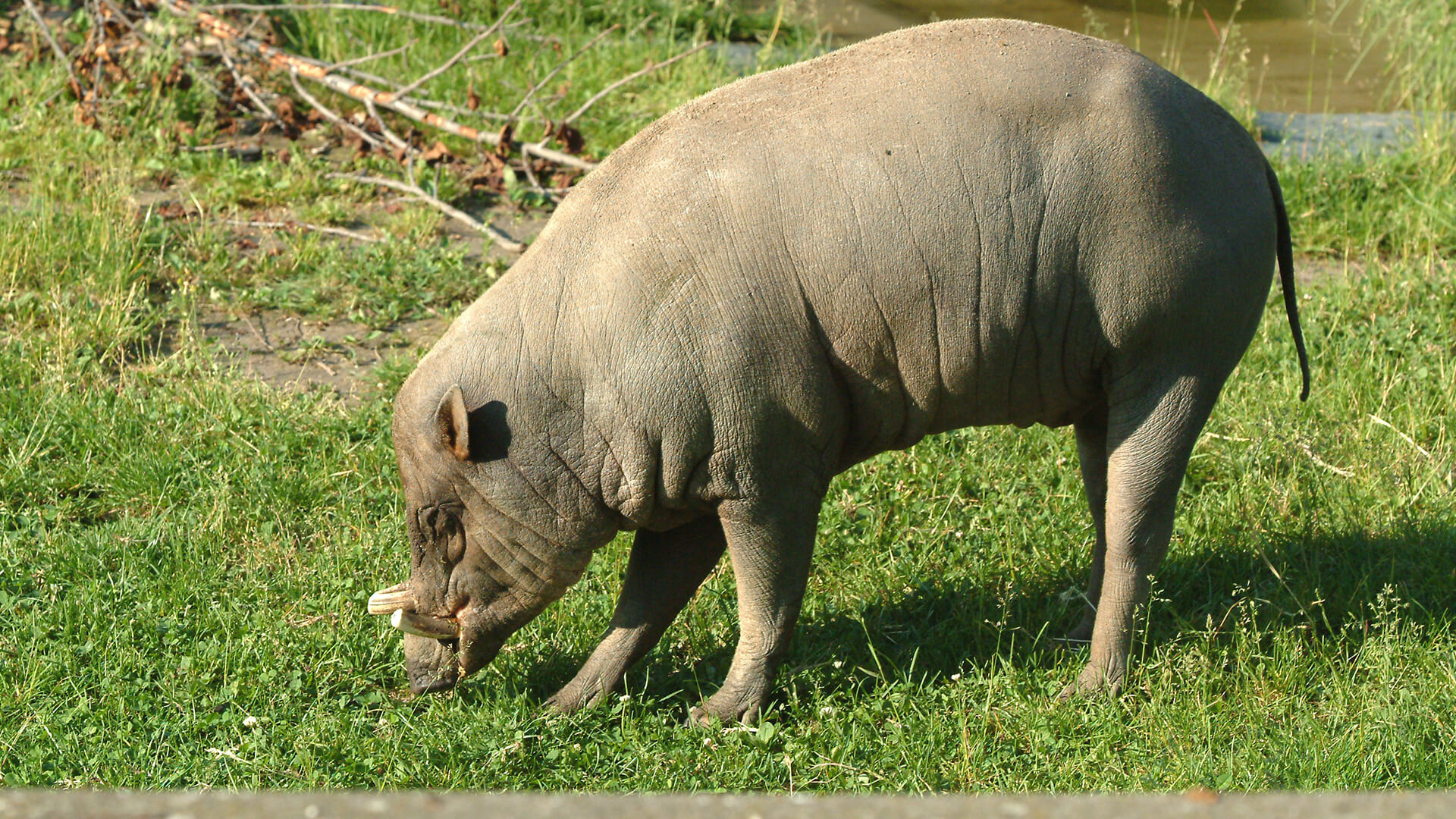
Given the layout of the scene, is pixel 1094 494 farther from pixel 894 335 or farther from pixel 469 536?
pixel 469 536

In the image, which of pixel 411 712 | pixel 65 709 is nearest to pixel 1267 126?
pixel 411 712

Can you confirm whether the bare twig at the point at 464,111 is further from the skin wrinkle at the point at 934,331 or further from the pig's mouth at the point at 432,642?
the skin wrinkle at the point at 934,331

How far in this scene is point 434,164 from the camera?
7820 mm

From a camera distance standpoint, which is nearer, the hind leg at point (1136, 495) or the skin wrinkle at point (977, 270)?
the skin wrinkle at point (977, 270)

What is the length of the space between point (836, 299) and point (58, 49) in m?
6.38

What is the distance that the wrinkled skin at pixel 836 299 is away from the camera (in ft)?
11.6

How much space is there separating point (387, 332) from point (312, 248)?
0.82m

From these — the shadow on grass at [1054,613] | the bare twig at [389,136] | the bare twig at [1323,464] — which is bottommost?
the shadow on grass at [1054,613]

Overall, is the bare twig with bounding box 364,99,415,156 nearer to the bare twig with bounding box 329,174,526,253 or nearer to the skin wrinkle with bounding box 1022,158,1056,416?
the bare twig with bounding box 329,174,526,253

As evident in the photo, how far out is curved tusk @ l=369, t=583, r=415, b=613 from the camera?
4.06 m

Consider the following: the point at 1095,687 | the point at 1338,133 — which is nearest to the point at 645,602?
the point at 1095,687

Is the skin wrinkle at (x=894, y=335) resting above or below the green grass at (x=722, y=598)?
above

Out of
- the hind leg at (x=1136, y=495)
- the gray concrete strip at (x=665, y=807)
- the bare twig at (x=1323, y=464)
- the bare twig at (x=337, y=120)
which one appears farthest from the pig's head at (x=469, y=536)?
the bare twig at (x=337, y=120)

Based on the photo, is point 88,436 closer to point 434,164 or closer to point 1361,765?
point 434,164
